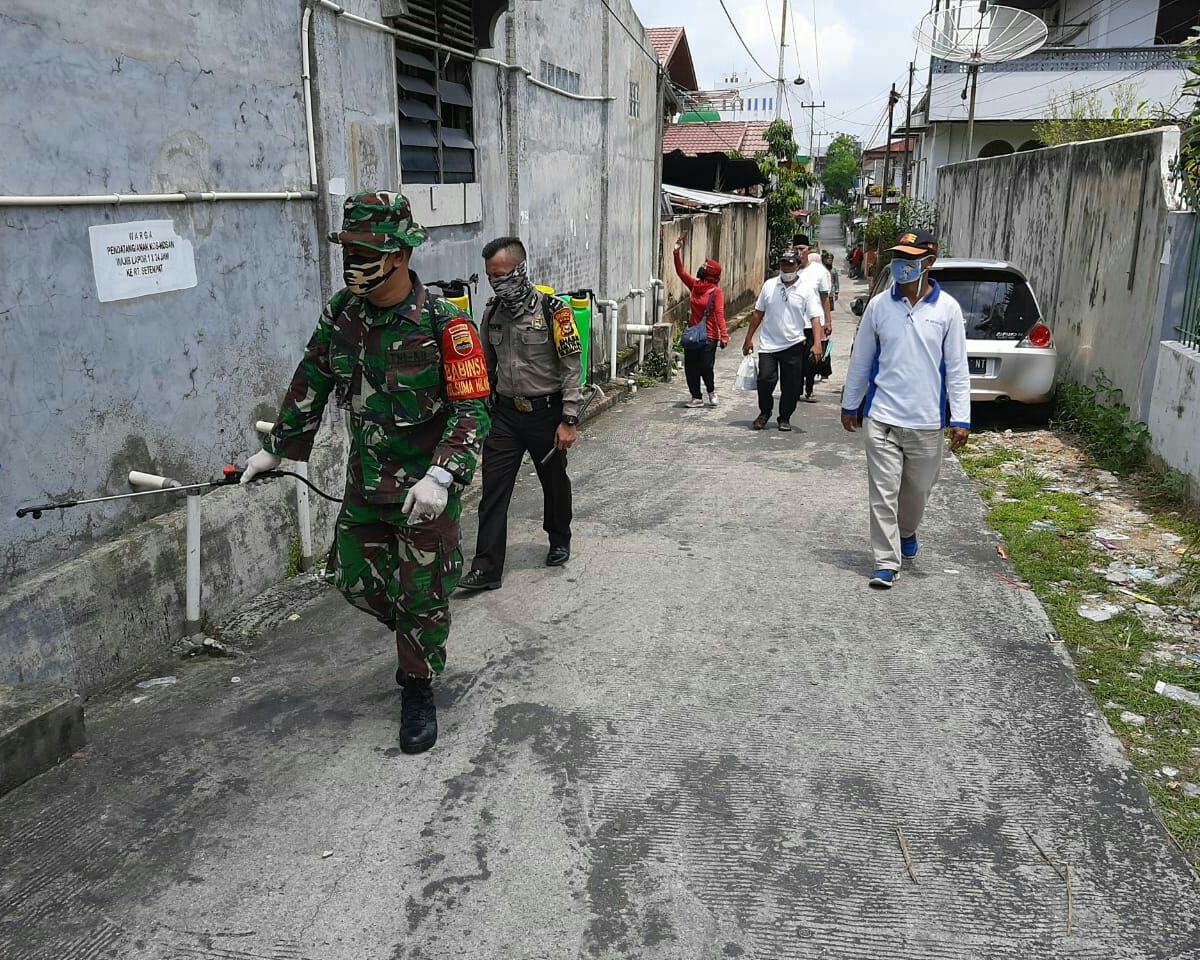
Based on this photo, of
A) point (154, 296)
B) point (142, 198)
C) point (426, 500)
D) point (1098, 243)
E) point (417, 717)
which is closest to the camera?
point (426, 500)

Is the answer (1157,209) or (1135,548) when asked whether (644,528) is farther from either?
(1157,209)

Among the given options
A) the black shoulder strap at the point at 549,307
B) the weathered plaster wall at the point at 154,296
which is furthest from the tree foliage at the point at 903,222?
the weathered plaster wall at the point at 154,296

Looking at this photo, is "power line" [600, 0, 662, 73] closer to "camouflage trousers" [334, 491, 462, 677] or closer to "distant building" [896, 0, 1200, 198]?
"camouflage trousers" [334, 491, 462, 677]

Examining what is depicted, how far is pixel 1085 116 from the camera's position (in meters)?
23.6

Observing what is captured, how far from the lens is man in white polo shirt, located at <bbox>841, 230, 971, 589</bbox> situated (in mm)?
5578

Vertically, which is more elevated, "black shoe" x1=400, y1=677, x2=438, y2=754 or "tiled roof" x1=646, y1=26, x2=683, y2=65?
"tiled roof" x1=646, y1=26, x2=683, y2=65

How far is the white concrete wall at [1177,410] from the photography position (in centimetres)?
690

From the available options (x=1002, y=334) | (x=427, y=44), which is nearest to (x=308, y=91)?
(x=427, y=44)

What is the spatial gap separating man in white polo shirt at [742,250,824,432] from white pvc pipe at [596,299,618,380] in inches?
82.8

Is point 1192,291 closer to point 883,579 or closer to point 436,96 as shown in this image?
point 883,579

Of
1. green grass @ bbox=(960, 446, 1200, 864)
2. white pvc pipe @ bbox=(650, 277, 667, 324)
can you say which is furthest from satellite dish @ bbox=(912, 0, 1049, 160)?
green grass @ bbox=(960, 446, 1200, 864)

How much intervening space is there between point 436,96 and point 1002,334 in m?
5.74

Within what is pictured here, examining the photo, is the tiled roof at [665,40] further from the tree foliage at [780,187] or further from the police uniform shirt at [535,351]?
the police uniform shirt at [535,351]

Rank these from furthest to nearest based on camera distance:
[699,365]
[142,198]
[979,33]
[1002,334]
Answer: [979,33] → [699,365] → [1002,334] → [142,198]
